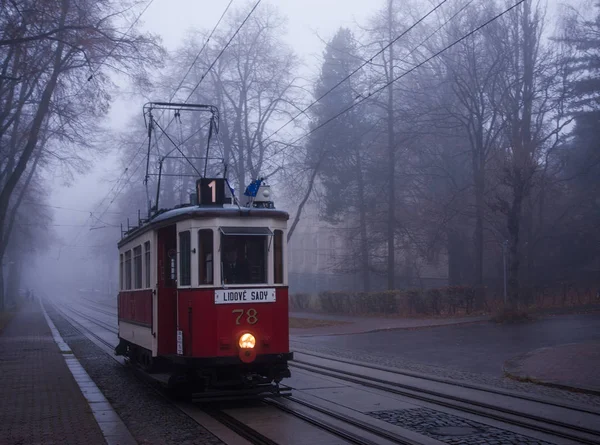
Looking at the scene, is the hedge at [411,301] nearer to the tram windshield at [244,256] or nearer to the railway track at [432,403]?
the railway track at [432,403]

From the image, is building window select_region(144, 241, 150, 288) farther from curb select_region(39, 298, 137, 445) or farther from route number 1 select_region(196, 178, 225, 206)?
curb select_region(39, 298, 137, 445)

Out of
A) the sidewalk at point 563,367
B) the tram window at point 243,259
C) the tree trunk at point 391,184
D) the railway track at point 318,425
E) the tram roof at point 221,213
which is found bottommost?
the railway track at point 318,425

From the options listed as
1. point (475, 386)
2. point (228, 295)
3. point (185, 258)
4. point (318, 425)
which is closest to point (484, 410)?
point (475, 386)

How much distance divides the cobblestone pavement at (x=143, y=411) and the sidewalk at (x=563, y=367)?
6406 mm

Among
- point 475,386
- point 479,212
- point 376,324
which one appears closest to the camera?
point 475,386

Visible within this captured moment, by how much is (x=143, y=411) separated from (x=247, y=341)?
2022 millimetres

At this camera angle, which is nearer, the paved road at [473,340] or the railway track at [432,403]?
the railway track at [432,403]

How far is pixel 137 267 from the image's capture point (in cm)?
1385

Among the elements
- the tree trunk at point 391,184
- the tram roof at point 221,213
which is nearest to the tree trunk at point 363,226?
the tree trunk at point 391,184

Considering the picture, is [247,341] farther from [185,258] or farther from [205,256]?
[185,258]

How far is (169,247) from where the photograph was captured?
1177 centimetres

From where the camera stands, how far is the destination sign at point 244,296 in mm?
10289

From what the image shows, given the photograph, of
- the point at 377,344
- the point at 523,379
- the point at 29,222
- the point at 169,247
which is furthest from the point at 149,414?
the point at 29,222

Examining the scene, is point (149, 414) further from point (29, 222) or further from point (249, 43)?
point (29, 222)
